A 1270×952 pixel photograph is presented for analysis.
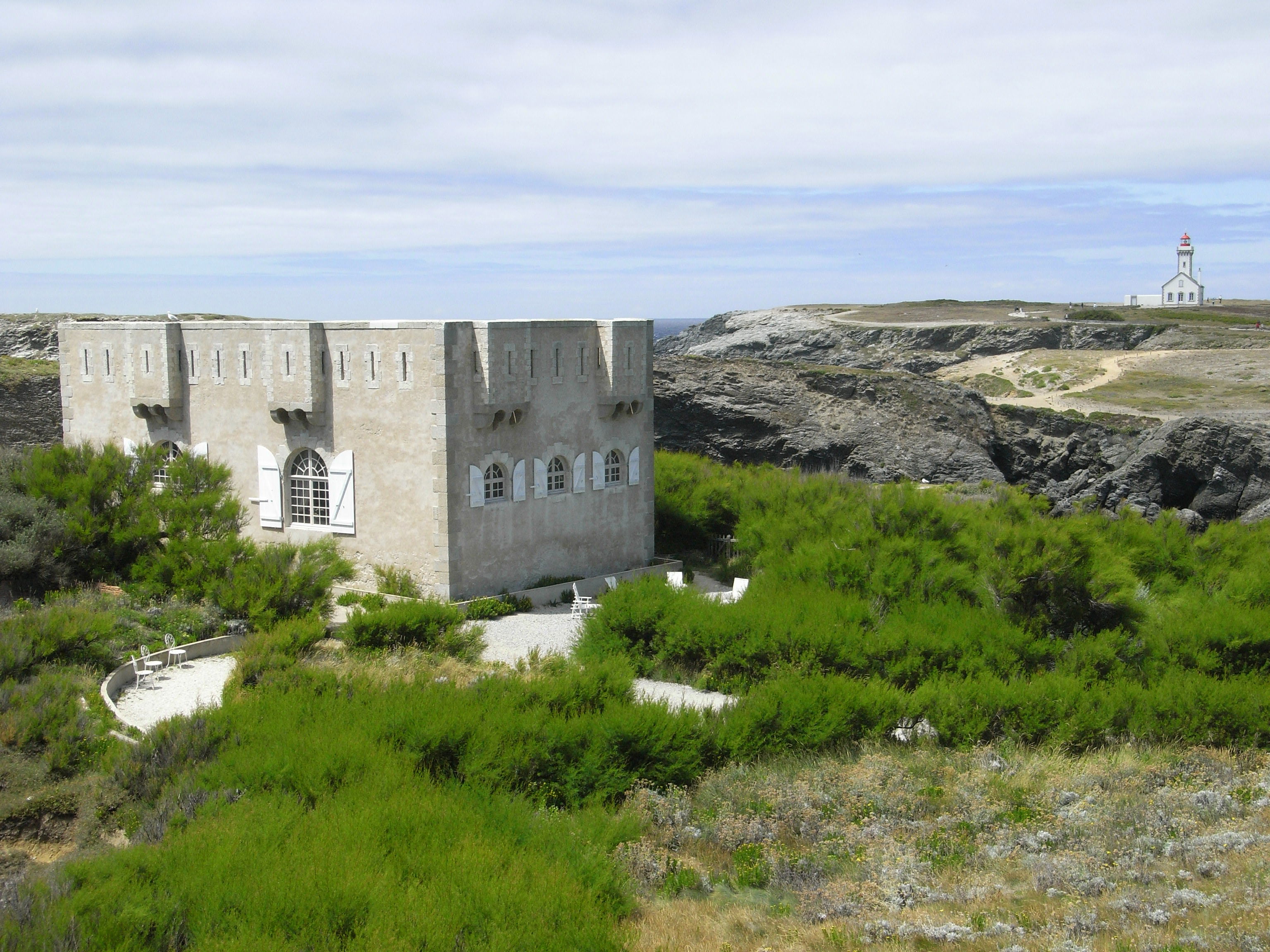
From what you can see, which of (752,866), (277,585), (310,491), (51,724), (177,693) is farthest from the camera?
(310,491)

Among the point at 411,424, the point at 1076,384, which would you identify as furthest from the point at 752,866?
the point at 1076,384

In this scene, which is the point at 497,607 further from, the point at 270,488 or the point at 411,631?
the point at 270,488

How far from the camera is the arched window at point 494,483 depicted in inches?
845

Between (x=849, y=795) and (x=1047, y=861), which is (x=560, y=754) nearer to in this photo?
(x=849, y=795)

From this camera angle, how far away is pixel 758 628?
55.6 ft

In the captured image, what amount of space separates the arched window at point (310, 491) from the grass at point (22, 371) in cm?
2119

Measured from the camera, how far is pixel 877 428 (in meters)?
49.9

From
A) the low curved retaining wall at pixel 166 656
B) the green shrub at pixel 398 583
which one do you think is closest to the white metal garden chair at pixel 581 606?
the green shrub at pixel 398 583

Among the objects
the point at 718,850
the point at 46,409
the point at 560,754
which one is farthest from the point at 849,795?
the point at 46,409

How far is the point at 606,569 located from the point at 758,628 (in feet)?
26.4

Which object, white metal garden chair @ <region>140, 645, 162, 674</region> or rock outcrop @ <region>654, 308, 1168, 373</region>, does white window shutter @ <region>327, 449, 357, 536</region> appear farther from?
rock outcrop @ <region>654, 308, 1168, 373</region>

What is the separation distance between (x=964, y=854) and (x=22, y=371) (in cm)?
3969

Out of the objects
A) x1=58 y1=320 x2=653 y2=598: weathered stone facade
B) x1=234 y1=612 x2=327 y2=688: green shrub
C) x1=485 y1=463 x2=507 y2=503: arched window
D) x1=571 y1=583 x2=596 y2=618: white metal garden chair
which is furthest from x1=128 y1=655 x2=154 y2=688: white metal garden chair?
x1=571 y1=583 x2=596 y2=618: white metal garden chair

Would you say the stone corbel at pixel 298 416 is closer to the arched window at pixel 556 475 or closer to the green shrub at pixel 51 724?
the arched window at pixel 556 475
